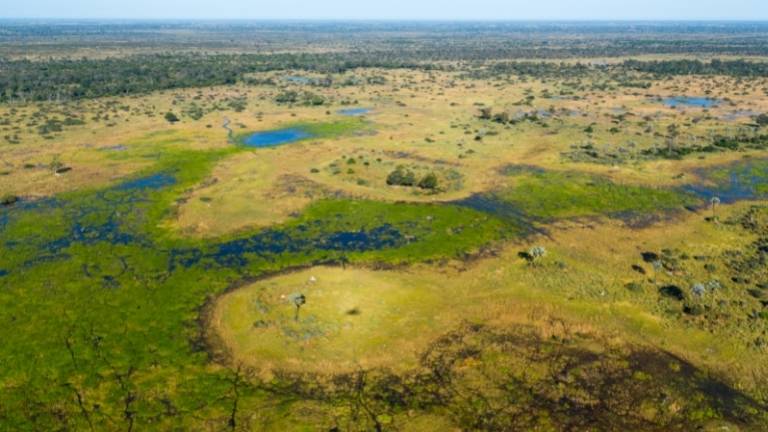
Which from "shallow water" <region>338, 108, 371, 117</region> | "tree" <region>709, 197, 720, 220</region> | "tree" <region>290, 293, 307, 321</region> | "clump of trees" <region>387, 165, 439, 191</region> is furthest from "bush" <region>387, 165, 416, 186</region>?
"shallow water" <region>338, 108, 371, 117</region>

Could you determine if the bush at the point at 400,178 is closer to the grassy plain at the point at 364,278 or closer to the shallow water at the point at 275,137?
the grassy plain at the point at 364,278

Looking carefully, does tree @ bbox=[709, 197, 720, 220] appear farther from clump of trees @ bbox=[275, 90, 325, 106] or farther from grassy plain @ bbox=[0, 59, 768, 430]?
clump of trees @ bbox=[275, 90, 325, 106]

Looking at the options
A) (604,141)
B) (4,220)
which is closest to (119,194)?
(4,220)

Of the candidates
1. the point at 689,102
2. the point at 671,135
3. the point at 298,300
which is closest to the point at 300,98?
the point at 671,135

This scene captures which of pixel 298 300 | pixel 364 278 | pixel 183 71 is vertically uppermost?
pixel 183 71

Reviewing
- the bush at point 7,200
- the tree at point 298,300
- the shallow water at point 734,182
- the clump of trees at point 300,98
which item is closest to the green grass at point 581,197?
the shallow water at point 734,182

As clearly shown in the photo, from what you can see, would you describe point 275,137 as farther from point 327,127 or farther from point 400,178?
point 400,178

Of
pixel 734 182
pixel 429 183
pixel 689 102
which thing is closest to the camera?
pixel 429 183
